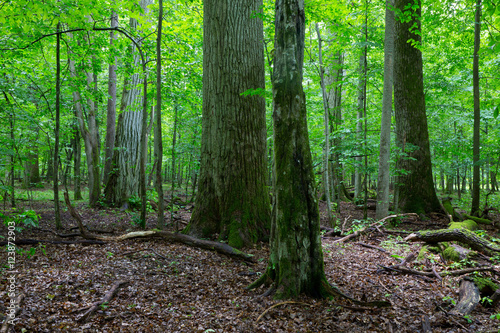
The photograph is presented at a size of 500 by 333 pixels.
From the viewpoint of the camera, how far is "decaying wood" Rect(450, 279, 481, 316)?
292cm

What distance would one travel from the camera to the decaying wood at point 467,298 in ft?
9.59

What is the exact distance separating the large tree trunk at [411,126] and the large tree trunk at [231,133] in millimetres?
5268

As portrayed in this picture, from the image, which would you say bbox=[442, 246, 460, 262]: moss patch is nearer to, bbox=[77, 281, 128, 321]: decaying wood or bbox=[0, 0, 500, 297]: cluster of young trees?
bbox=[0, 0, 500, 297]: cluster of young trees

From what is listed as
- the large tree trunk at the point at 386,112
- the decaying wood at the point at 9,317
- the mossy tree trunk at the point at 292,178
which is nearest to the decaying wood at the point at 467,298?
the mossy tree trunk at the point at 292,178

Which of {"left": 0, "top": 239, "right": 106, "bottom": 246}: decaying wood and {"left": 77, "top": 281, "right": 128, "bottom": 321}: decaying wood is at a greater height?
{"left": 0, "top": 239, "right": 106, "bottom": 246}: decaying wood

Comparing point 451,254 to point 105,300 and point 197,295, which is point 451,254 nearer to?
point 197,295

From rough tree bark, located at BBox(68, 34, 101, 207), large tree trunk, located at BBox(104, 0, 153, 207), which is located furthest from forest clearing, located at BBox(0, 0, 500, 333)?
rough tree bark, located at BBox(68, 34, 101, 207)

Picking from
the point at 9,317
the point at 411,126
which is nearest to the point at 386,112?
the point at 411,126

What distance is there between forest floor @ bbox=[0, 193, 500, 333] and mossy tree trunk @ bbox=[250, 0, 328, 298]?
11.9 inches

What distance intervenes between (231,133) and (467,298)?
4.08 m

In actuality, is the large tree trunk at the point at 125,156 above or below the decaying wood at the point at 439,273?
above

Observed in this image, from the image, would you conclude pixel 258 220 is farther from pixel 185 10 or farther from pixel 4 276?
pixel 185 10

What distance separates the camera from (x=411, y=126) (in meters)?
8.57

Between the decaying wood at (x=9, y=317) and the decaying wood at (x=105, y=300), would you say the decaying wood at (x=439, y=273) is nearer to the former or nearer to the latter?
the decaying wood at (x=105, y=300)
